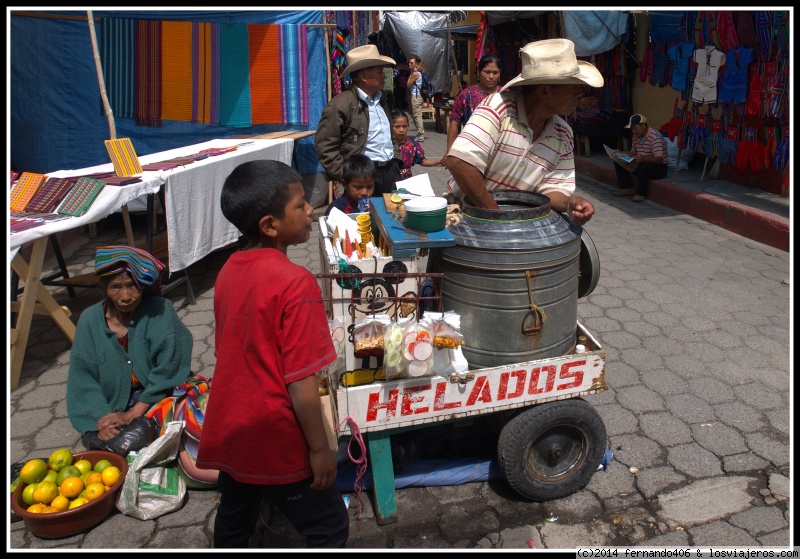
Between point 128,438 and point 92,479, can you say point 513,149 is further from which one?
point 92,479

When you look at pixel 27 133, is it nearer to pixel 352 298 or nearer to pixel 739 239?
pixel 352 298

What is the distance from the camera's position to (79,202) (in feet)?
13.7

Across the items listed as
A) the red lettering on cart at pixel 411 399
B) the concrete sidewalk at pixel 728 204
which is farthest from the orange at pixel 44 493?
the concrete sidewalk at pixel 728 204

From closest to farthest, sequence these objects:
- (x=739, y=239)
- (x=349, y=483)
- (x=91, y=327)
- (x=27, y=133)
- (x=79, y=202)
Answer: (x=349, y=483) → (x=91, y=327) → (x=79, y=202) → (x=739, y=239) → (x=27, y=133)

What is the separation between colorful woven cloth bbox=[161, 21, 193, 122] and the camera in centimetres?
711

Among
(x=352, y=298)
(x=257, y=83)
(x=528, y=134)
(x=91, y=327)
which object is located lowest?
(x=91, y=327)

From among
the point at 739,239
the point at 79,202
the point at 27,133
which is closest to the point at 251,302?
the point at 79,202

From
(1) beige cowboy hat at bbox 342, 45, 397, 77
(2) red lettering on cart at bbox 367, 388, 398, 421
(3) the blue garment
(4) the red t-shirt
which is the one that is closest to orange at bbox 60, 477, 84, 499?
(4) the red t-shirt

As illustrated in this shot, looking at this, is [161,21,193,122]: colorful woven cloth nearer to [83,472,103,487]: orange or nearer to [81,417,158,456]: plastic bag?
[81,417,158,456]: plastic bag

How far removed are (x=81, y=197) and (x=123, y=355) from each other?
5.60 ft

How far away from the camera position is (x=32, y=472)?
2.64m

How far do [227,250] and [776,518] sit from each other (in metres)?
5.36

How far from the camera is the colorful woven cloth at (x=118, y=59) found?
23.0 feet

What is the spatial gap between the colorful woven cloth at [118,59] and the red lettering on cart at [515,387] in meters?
6.56
